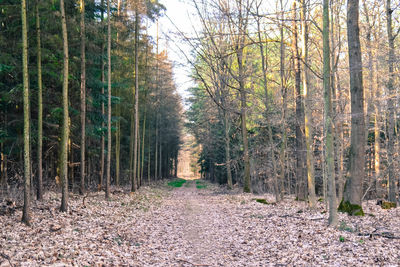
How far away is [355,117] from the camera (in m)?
10.2

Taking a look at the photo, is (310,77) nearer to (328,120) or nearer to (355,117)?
(355,117)

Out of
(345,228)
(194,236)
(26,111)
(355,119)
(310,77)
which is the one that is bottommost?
(194,236)

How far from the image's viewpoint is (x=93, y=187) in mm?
22719

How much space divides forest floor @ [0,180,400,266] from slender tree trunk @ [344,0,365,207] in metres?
1.04

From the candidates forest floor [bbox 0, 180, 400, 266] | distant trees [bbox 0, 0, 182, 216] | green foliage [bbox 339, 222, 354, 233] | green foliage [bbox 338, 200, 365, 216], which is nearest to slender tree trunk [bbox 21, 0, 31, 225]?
distant trees [bbox 0, 0, 182, 216]

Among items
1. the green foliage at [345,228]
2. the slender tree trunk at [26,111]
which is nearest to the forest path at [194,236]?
the green foliage at [345,228]

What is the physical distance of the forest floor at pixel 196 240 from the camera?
6090 mm

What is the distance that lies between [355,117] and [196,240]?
21.1 feet

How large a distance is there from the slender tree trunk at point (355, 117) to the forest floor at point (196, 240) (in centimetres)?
104

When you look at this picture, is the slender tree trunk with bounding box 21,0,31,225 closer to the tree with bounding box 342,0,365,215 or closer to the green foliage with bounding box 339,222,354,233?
the green foliage with bounding box 339,222,354,233

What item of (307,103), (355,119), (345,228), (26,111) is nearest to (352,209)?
(345,228)

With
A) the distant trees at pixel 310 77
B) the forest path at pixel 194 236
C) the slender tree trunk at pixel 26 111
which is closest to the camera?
the forest path at pixel 194 236

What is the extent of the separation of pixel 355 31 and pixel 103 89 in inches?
501

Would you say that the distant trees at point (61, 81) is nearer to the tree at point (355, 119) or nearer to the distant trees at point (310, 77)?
the distant trees at point (310, 77)
